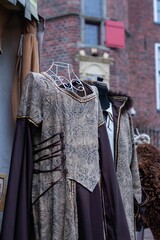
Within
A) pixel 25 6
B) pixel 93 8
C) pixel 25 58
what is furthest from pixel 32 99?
pixel 93 8

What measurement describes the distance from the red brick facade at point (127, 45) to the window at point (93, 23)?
0.58 ft

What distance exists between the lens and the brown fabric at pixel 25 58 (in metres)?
2.10

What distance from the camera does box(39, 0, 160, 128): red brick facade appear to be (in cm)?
1038

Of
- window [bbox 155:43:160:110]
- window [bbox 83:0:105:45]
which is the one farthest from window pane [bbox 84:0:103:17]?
window [bbox 155:43:160:110]

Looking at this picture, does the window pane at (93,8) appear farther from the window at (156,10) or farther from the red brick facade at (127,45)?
the window at (156,10)

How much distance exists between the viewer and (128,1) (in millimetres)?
12977

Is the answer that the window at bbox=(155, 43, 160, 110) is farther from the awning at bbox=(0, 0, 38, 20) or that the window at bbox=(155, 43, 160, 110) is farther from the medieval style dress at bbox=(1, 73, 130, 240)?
the medieval style dress at bbox=(1, 73, 130, 240)

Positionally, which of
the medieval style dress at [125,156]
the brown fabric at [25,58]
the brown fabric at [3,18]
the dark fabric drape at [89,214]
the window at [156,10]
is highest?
the window at [156,10]

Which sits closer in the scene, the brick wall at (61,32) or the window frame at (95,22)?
the brick wall at (61,32)

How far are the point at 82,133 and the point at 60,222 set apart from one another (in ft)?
1.36

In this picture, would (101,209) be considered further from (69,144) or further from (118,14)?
(118,14)

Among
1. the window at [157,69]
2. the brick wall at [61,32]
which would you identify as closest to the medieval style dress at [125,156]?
the brick wall at [61,32]

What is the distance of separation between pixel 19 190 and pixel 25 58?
2.28 feet

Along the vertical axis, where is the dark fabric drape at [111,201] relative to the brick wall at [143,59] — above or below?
below
